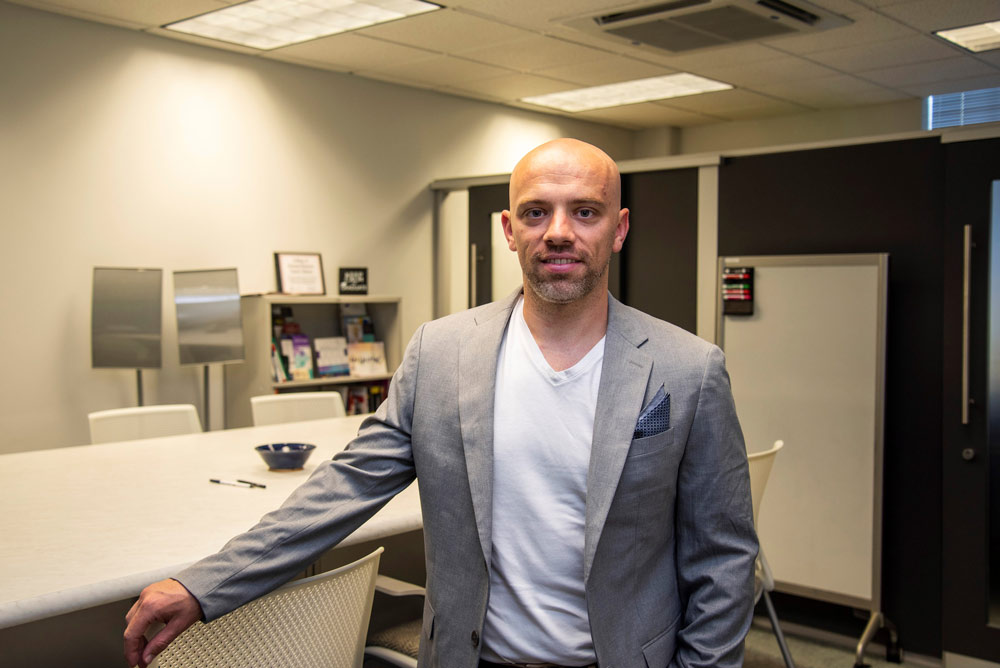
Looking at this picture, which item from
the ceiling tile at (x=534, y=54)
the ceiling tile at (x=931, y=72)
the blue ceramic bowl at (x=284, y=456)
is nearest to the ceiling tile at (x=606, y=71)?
the ceiling tile at (x=534, y=54)

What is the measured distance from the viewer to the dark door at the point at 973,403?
11.2 feet

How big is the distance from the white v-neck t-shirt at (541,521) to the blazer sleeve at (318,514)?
0.19 m

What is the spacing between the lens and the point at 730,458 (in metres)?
1.46

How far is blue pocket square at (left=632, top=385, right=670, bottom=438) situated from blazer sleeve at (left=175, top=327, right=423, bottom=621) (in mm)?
391

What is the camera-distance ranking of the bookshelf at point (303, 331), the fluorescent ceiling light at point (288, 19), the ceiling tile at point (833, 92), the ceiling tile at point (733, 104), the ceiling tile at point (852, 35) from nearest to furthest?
the fluorescent ceiling light at point (288, 19) → the ceiling tile at point (852, 35) → the bookshelf at point (303, 331) → the ceiling tile at point (833, 92) → the ceiling tile at point (733, 104)

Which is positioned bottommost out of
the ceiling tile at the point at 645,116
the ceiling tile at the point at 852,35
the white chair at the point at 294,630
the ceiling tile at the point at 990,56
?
the white chair at the point at 294,630

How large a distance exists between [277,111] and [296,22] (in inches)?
36.3

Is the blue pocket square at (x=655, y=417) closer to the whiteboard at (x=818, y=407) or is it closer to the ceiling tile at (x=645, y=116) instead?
the whiteboard at (x=818, y=407)

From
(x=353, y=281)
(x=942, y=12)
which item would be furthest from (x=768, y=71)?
(x=353, y=281)

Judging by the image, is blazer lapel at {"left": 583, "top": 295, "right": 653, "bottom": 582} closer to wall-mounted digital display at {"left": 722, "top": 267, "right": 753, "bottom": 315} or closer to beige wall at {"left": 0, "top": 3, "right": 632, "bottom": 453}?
wall-mounted digital display at {"left": 722, "top": 267, "right": 753, "bottom": 315}

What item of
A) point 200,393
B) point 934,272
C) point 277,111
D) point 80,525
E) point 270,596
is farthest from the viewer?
point 277,111

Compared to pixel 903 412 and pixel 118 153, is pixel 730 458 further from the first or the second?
pixel 118 153

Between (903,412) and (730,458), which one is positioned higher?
(730,458)

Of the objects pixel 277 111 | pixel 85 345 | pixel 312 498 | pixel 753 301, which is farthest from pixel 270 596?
pixel 277 111
